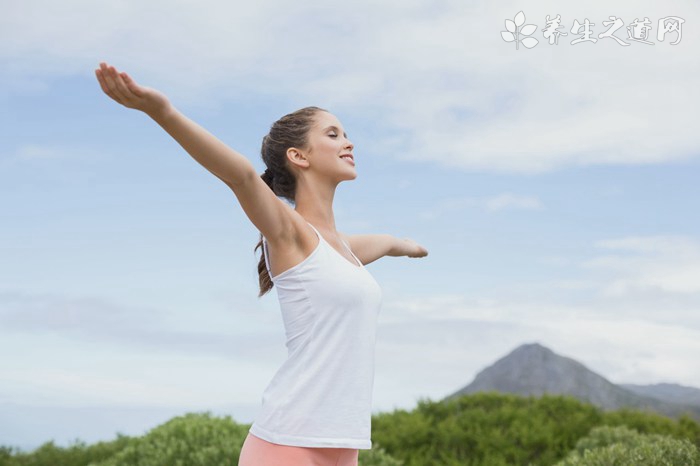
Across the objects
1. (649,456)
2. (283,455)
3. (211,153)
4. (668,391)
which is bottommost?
(283,455)

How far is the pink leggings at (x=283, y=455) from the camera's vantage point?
3.44m

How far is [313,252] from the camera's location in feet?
11.9

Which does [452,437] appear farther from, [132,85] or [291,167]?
[132,85]

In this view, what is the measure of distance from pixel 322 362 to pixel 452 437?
690 centimetres

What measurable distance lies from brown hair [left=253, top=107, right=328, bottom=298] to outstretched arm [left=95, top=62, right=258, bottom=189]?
818 mm

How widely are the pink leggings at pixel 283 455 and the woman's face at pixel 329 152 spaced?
4.08 ft

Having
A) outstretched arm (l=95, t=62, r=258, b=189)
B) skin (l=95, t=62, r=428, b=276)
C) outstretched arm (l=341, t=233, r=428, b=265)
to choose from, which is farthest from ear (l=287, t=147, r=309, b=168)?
outstretched arm (l=95, t=62, r=258, b=189)

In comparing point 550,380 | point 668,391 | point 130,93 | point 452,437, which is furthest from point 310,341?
point 668,391

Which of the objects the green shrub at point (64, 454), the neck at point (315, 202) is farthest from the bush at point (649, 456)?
the green shrub at point (64, 454)

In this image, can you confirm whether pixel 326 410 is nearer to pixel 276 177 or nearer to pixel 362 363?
pixel 362 363

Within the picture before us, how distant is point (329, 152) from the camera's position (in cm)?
399

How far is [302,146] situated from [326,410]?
1251mm

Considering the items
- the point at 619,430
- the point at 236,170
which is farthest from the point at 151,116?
the point at 619,430

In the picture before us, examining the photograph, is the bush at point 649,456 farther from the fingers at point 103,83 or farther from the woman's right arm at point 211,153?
the fingers at point 103,83
